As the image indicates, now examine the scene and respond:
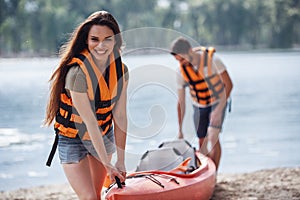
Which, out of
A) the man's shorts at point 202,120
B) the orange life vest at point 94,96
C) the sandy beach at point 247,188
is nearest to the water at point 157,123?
the man's shorts at point 202,120

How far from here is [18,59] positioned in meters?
15.4

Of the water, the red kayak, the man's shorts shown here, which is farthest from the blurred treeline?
the red kayak

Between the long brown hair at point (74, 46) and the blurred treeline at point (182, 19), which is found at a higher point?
the long brown hair at point (74, 46)

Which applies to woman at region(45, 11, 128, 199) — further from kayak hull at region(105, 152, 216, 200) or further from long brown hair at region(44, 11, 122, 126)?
kayak hull at region(105, 152, 216, 200)

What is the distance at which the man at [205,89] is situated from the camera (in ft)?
10.6

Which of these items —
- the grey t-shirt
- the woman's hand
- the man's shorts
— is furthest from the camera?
the man's shorts

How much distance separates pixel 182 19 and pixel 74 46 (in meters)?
18.6

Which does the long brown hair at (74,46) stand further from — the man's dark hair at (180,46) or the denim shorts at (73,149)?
the man's dark hair at (180,46)

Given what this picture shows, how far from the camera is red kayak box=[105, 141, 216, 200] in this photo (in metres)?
2.13

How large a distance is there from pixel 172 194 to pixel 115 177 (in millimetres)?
473

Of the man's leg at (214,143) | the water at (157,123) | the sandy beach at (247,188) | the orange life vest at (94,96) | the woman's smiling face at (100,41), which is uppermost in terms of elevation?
the woman's smiling face at (100,41)

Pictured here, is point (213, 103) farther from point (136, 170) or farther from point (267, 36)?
point (267, 36)

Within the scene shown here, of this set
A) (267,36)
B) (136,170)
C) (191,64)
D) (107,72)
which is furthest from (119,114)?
(267,36)

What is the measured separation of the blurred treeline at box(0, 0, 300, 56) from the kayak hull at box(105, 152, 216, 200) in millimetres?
13957
